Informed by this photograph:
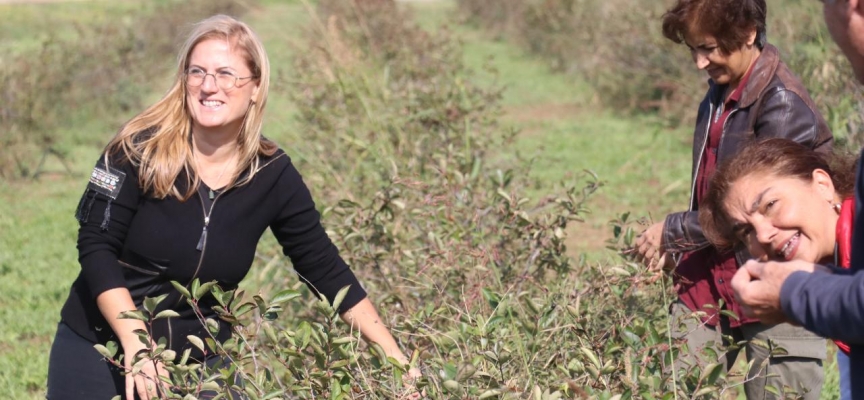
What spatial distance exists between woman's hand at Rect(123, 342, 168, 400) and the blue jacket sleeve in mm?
1571

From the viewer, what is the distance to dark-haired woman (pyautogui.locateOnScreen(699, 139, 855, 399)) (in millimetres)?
2508

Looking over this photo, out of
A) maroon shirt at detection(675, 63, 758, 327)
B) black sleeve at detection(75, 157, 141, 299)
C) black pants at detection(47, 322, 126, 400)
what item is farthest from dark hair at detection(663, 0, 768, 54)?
black pants at detection(47, 322, 126, 400)

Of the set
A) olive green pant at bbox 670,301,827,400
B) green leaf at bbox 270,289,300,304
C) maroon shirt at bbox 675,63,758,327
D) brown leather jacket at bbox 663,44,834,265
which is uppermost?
brown leather jacket at bbox 663,44,834,265

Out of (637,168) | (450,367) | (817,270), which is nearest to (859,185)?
(817,270)

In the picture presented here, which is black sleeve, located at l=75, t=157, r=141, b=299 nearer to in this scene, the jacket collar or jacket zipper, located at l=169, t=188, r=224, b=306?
jacket zipper, located at l=169, t=188, r=224, b=306

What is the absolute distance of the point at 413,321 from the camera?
3.39 meters

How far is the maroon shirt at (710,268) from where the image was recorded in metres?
3.47

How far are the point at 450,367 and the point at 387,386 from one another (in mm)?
377

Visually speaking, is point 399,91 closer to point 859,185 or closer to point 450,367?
point 450,367

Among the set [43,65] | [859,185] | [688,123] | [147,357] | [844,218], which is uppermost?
[859,185]

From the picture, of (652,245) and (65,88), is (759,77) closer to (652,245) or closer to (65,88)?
(652,245)

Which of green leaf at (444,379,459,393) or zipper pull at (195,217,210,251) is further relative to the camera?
zipper pull at (195,217,210,251)

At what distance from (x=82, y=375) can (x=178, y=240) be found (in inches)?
18.7

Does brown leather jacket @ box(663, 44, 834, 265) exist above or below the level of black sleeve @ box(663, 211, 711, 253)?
above
